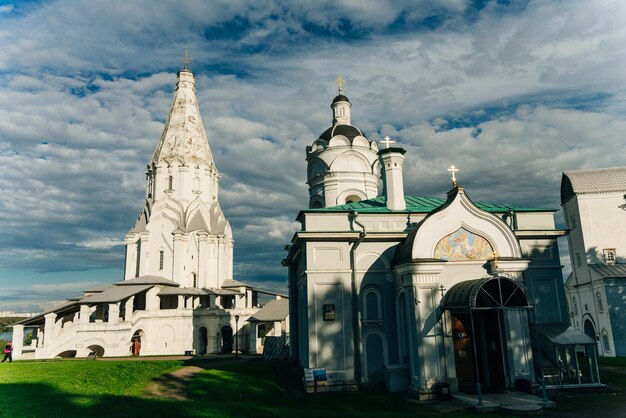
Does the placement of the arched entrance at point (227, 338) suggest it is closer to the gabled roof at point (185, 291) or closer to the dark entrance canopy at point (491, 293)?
the gabled roof at point (185, 291)

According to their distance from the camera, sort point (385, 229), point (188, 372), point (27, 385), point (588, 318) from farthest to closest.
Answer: point (588, 318) → point (188, 372) → point (385, 229) → point (27, 385)

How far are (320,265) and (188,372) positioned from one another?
25.8ft

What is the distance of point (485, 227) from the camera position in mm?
14969

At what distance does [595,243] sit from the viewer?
30516mm

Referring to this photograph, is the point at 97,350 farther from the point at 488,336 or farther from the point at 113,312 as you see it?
the point at 488,336

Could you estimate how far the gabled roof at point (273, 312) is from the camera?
3475 centimetres

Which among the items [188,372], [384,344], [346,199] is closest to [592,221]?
[346,199]

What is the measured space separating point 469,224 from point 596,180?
22387mm

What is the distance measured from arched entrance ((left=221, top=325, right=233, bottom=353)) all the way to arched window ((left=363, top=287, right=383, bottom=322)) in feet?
84.9

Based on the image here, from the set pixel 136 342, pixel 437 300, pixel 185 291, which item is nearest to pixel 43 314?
pixel 136 342

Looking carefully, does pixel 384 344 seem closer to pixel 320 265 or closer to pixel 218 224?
pixel 320 265

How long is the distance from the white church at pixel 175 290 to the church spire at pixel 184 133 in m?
0.10

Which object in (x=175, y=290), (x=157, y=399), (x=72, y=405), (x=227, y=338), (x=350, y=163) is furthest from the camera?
(x=227, y=338)

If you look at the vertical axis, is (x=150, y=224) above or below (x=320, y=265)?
above
